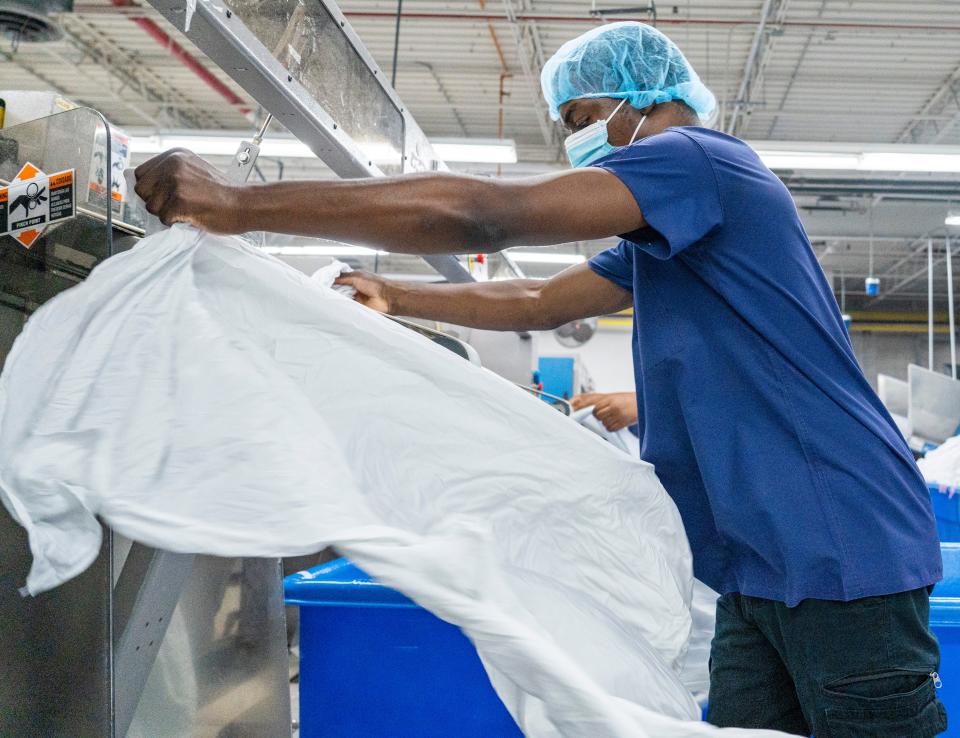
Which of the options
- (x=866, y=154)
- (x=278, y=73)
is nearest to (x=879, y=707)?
(x=278, y=73)

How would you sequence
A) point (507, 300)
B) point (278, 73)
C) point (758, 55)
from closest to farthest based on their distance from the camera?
1. point (278, 73)
2. point (507, 300)
3. point (758, 55)

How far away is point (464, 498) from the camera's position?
A: 836 millimetres

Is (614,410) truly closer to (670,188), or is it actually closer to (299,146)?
(670,188)

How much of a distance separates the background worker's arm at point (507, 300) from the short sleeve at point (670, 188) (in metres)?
0.41

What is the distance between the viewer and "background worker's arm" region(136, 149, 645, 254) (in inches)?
31.8

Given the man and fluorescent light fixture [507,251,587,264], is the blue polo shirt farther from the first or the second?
fluorescent light fixture [507,251,587,264]

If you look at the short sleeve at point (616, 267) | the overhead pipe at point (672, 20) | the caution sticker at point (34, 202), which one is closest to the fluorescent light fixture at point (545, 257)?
the overhead pipe at point (672, 20)

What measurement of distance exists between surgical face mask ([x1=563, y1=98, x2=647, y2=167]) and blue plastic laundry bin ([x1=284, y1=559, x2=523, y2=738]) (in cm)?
70

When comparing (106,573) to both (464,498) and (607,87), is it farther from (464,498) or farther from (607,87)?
(607,87)

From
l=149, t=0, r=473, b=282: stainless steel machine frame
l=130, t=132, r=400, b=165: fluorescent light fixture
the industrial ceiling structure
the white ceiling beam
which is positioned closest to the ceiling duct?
l=149, t=0, r=473, b=282: stainless steel machine frame

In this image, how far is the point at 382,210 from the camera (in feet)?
2.65

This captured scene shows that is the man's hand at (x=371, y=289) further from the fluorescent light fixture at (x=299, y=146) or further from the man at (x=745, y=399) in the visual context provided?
the fluorescent light fixture at (x=299, y=146)

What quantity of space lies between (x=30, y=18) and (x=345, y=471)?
1.50m

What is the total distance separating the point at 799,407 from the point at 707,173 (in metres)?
0.26
